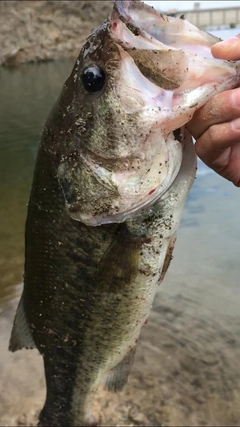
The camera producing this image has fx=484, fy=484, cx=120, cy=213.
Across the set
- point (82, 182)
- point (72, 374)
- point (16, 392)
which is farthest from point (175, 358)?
point (82, 182)

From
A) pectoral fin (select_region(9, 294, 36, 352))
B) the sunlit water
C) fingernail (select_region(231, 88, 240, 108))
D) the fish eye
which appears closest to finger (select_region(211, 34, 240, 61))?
fingernail (select_region(231, 88, 240, 108))

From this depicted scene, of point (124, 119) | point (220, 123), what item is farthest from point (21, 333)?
point (220, 123)

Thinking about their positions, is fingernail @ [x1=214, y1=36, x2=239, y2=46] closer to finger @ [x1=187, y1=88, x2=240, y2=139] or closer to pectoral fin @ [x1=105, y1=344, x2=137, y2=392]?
finger @ [x1=187, y1=88, x2=240, y2=139]

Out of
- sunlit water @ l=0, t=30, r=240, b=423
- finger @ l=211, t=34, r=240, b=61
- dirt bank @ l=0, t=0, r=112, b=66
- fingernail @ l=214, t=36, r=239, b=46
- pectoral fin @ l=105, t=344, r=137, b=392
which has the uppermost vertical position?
fingernail @ l=214, t=36, r=239, b=46

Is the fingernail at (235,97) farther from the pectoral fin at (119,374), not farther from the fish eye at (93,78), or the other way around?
the pectoral fin at (119,374)

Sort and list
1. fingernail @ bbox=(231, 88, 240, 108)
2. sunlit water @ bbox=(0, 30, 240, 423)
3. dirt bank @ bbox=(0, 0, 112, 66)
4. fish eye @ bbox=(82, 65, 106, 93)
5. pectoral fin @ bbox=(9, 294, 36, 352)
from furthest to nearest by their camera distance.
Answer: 1. dirt bank @ bbox=(0, 0, 112, 66)
2. sunlit water @ bbox=(0, 30, 240, 423)
3. pectoral fin @ bbox=(9, 294, 36, 352)
4. fish eye @ bbox=(82, 65, 106, 93)
5. fingernail @ bbox=(231, 88, 240, 108)

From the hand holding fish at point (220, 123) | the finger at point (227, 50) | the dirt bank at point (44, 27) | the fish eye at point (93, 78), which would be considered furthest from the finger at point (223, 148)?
the dirt bank at point (44, 27)
